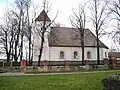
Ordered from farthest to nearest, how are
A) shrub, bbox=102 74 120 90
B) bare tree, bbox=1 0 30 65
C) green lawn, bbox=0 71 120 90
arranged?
1. bare tree, bbox=1 0 30 65
2. green lawn, bbox=0 71 120 90
3. shrub, bbox=102 74 120 90

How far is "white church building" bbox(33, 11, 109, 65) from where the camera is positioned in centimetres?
5756

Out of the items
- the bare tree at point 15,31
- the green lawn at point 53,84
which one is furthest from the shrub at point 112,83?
the bare tree at point 15,31

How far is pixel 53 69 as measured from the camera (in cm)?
4381

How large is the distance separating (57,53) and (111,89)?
4762 cm

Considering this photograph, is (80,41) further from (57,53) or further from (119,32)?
(119,32)

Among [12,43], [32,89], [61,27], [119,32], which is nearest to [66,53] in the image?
[61,27]

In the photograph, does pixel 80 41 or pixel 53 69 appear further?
pixel 80 41

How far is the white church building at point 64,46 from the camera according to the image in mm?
57562

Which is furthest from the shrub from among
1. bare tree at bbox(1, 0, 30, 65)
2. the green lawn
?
bare tree at bbox(1, 0, 30, 65)

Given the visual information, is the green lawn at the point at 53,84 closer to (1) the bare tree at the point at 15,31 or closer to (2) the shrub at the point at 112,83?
(2) the shrub at the point at 112,83

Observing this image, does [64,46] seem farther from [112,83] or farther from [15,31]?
[112,83]

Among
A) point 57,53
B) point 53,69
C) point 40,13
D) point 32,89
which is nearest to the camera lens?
point 32,89

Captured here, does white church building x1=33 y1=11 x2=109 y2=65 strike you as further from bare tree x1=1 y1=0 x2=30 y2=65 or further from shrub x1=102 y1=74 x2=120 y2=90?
shrub x1=102 y1=74 x2=120 y2=90

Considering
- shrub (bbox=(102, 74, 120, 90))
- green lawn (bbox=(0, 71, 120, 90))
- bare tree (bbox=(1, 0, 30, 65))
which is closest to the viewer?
shrub (bbox=(102, 74, 120, 90))
